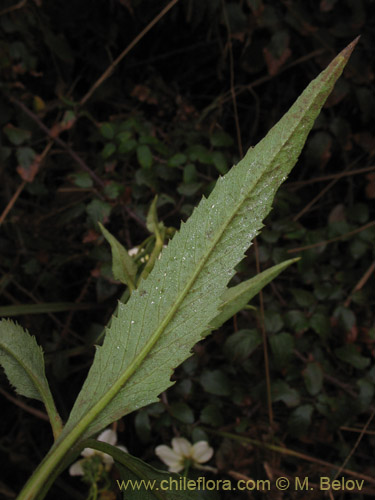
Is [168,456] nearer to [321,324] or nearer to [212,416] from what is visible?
[212,416]

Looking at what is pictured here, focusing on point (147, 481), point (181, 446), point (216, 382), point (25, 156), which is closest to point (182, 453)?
point (181, 446)

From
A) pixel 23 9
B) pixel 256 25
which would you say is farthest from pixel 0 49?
pixel 256 25

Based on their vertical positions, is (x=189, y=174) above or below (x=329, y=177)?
above

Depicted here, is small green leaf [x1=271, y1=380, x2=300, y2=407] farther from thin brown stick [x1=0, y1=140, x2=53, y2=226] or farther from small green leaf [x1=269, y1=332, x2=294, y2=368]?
thin brown stick [x1=0, y1=140, x2=53, y2=226]

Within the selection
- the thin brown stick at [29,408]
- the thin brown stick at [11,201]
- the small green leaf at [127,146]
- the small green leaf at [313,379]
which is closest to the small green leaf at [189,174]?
the small green leaf at [127,146]

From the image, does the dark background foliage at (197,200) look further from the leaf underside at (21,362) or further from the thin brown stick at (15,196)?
the leaf underside at (21,362)

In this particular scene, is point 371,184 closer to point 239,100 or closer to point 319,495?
point 239,100
